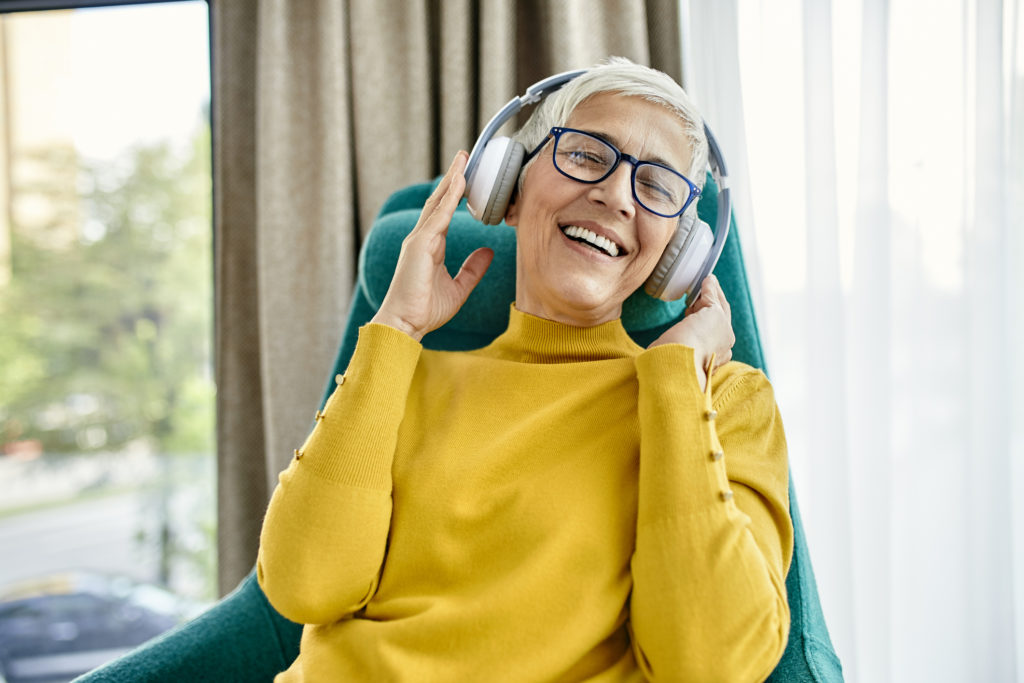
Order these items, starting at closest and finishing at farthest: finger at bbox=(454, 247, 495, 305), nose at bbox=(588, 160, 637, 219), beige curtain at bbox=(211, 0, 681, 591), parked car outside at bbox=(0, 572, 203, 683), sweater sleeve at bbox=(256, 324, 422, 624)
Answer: sweater sleeve at bbox=(256, 324, 422, 624), nose at bbox=(588, 160, 637, 219), finger at bbox=(454, 247, 495, 305), beige curtain at bbox=(211, 0, 681, 591), parked car outside at bbox=(0, 572, 203, 683)

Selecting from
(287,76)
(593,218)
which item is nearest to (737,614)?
(593,218)

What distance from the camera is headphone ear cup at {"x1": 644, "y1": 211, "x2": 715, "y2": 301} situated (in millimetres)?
1059

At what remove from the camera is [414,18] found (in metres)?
1.81

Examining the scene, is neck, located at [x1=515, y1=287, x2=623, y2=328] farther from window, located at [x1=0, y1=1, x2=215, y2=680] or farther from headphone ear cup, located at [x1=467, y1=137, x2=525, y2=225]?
window, located at [x1=0, y1=1, x2=215, y2=680]

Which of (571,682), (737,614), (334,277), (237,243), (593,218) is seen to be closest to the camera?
(737,614)

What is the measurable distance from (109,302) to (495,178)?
184cm

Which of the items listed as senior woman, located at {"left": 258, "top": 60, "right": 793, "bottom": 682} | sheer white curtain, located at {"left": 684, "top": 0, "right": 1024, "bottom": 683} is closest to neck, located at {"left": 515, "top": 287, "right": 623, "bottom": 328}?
senior woman, located at {"left": 258, "top": 60, "right": 793, "bottom": 682}

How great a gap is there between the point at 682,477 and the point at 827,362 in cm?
96

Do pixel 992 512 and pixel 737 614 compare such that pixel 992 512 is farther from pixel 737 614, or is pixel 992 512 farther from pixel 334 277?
pixel 334 277

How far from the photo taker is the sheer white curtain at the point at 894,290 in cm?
153

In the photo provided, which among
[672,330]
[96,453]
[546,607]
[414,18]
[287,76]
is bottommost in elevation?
[96,453]

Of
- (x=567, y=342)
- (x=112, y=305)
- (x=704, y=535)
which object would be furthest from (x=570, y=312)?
(x=112, y=305)

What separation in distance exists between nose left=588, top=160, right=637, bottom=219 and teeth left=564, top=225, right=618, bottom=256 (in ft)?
0.14

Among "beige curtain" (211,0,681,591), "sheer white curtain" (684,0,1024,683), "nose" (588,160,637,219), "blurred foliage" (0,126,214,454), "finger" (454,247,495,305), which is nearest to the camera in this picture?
"nose" (588,160,637,219)
